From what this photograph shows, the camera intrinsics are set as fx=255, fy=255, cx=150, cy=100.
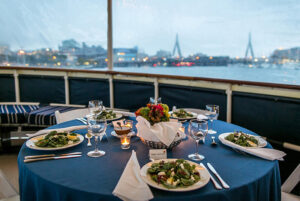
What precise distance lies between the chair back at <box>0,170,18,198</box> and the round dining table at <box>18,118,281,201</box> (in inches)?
10.1

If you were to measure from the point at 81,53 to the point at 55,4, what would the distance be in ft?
3.07

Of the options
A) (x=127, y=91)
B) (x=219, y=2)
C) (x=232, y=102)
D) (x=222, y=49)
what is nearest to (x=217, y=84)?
(x=232, y=102)

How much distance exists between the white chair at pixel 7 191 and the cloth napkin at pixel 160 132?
820mm

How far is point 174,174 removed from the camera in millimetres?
1024

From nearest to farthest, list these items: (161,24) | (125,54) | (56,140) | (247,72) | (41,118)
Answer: (56,140) < (247,72) < (41,118) < (161,24) < (125,54)

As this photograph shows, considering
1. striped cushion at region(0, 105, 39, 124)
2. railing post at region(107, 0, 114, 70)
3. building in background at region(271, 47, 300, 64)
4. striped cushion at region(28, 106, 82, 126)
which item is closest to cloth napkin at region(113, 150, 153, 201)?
building in background at region(271, 47, 300, 64)

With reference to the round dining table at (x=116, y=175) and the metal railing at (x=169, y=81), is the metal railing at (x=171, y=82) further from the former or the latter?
the round dining table at (x=116, y=175)

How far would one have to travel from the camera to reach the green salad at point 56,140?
1.39 meters

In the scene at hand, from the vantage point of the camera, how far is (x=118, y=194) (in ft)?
2.95

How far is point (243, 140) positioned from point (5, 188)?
4.57 feet

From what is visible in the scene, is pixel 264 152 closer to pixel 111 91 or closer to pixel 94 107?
pixel 94 107

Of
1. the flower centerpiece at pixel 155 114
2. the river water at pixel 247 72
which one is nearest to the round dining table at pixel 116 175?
the flower centerpiece at pixel 155 114

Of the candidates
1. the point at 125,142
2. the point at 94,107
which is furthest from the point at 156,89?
the point at 125,142

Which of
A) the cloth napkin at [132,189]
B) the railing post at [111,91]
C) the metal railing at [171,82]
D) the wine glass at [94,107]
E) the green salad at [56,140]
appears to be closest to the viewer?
the cloth napkin at [132,189]
